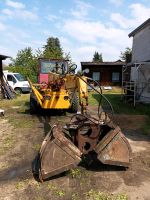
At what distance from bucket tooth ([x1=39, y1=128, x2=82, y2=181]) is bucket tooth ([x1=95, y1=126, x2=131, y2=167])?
0.48 metres

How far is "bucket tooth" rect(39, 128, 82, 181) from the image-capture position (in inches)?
224

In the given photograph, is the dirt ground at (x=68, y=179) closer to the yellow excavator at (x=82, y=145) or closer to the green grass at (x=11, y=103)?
the yellow excavator at (x=82, y=145)

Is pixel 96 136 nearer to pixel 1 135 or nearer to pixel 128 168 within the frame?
pixel 128 168

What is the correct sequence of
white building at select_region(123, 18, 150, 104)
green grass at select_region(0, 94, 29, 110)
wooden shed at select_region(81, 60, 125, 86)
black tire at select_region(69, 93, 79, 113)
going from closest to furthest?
black tire at select_region(69, 93, 79, 113), green grass at select_region(0, 94, 29, 110), white building at select_region(123, 18, 150, 104), wooden shed at select_region(81, 60, 125, 86)

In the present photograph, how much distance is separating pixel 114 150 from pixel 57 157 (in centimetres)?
113

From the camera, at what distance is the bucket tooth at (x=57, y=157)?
5691mm

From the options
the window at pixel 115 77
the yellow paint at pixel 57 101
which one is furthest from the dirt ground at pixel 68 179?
the window at pixel 115 77

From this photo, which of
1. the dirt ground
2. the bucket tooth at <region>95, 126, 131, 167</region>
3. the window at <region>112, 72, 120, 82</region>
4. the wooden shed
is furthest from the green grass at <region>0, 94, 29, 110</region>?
the window at <region>112, 72, 120, 82</region>

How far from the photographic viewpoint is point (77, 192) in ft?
17.2

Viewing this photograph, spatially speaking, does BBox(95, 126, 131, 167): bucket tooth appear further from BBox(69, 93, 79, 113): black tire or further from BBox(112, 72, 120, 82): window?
BBox(112, 72, 120, 82): window

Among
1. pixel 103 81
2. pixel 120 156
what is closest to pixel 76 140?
pixel 120 156

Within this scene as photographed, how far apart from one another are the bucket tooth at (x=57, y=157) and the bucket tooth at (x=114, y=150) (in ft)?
1.58

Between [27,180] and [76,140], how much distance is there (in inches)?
56.2

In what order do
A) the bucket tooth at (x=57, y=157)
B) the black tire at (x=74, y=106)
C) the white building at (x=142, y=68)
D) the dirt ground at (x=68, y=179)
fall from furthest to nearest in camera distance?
the white building at (x=142, y=68)
the black tire at (x=74, y=106)
the bucket tooth at (x=57, y=157)
the dirt ground at (x=68, y=179)
